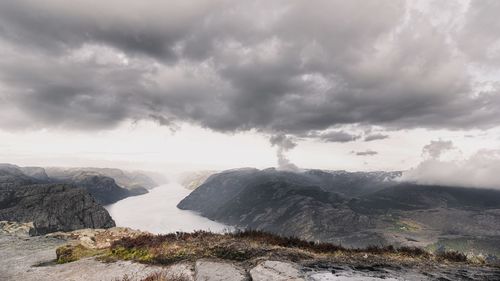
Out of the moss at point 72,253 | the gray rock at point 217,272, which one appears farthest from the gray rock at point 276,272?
the moss at point 72,253

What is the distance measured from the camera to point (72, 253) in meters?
19.7

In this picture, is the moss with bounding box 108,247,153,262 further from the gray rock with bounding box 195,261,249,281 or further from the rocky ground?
the gray rock with bounding box 195,261,249,281

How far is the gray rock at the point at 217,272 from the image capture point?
44.3 feet

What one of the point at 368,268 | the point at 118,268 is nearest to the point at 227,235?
the point at 118,268

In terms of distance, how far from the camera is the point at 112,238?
24922mm

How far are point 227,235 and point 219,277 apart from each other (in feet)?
26.1

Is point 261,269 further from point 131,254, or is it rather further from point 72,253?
point 72,253

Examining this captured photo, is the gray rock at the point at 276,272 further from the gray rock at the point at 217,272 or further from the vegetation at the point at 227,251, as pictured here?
the vegetation at the point at 227,251

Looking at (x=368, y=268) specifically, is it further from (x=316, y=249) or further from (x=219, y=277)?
(x=219, y=277)

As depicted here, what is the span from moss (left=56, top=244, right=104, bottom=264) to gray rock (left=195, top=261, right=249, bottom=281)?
28.3ft

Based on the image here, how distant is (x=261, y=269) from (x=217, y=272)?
1.96 meters

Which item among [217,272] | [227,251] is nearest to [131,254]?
[227,251]

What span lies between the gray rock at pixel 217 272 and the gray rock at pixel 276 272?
573 mm

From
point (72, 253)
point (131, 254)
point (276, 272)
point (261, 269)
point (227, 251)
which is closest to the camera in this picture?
point (276, 272)
